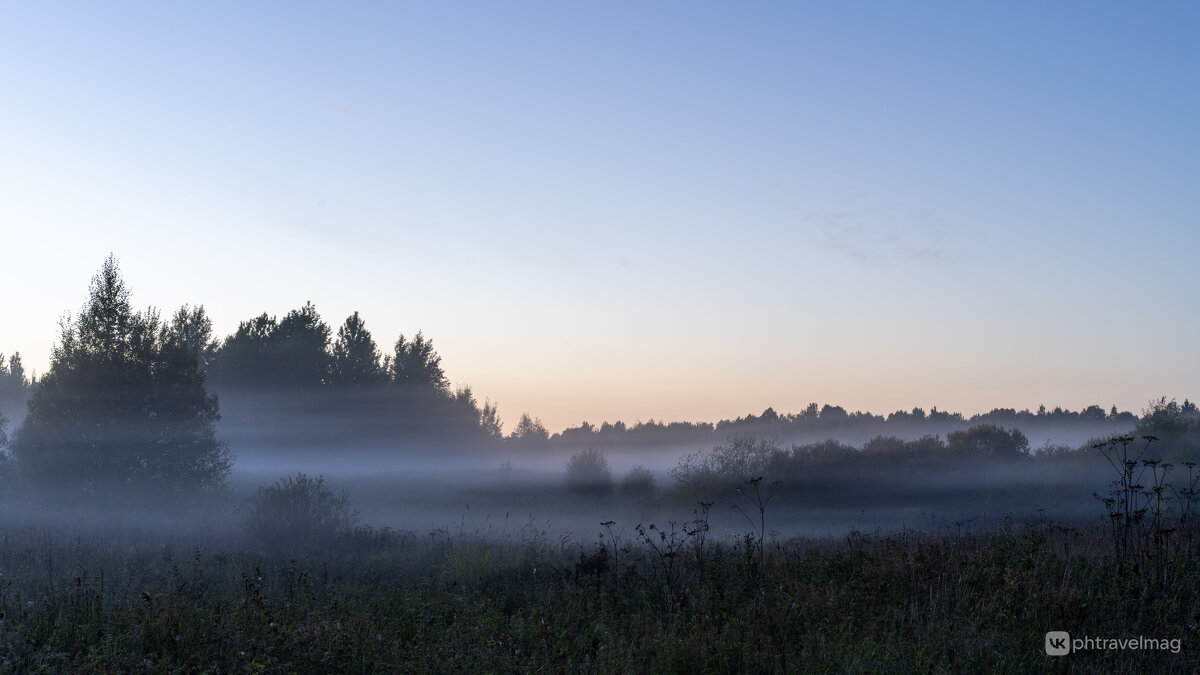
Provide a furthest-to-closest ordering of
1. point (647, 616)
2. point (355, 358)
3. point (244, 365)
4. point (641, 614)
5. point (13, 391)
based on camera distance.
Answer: point (13, 391) < point (355, 358) < point (244, 365) < point (641, 614) < point (647, 616)

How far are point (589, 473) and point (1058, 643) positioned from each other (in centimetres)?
3750

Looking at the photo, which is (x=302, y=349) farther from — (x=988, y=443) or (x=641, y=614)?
(x=641, y=614)

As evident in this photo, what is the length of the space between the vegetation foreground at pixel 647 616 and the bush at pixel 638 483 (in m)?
29.0

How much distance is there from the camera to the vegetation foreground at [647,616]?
652 cm

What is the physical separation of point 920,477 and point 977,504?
4072mm

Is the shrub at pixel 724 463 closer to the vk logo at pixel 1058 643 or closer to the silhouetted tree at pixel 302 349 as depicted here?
the vk logo at pixel 1058 643

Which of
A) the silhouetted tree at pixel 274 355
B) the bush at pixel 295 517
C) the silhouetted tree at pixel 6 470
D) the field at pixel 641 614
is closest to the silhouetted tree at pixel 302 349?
the silhouetted tree at pixel 274 355

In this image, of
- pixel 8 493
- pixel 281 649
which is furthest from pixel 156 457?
pixel 281 649

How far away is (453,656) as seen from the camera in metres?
6.75

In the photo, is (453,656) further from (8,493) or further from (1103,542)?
(8,493)

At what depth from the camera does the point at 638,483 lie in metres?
41.6

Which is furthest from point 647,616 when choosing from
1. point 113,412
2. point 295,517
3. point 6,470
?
point 6,470

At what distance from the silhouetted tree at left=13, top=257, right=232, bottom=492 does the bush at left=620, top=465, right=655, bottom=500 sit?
2158 centimetres

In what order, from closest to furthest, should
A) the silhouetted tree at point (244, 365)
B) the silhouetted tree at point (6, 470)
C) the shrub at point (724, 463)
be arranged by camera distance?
the silhouetted tree at point (6, 470) → the shrub at point (724, 463) → the silhouetted tree at point (244, 365)
